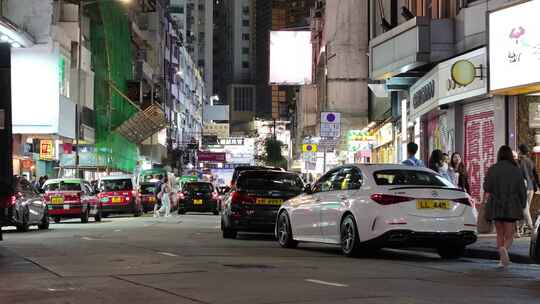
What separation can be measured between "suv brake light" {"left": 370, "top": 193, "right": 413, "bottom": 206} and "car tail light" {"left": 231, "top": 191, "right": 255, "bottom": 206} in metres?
7.72

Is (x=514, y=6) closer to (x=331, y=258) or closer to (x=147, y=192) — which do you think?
(x=331, y=258)

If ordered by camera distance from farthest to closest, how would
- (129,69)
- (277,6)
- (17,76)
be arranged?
1. (277,6)
2. (129,69)
3. (17,76)

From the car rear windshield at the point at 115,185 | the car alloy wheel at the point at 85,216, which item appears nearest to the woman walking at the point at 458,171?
the car alloy wheel at the point at 85,216

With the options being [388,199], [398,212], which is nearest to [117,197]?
[388,199]

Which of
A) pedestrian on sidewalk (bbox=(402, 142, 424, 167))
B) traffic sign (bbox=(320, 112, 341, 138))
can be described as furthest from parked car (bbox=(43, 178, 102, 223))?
pedestrian on sidewalk (bbox=(402, 142, 424, 167))

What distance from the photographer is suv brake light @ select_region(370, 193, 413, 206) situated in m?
15.8

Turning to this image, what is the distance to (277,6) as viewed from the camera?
198 metres

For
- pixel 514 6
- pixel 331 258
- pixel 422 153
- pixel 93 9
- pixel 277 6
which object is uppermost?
pixel 277 6

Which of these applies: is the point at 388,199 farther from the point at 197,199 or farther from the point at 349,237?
the point at 197,199

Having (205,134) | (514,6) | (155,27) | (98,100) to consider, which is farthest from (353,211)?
(205,134)

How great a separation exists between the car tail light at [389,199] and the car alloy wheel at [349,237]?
2.26 feet

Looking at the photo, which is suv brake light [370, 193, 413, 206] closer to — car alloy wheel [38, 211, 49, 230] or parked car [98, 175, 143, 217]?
car alloy wheel [38, 211, 49, 230]

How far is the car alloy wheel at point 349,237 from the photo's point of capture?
16.3 m

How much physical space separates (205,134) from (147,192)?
9585 centimetres
